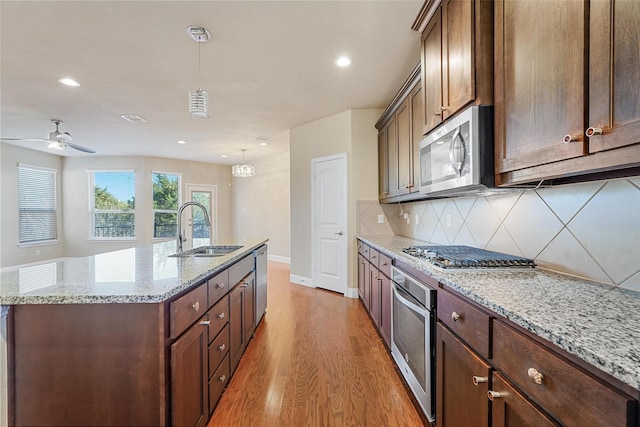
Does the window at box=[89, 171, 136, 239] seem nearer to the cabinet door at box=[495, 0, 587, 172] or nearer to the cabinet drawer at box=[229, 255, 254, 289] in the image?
the cabinet drawer at box=[229, 255, 254, 289]

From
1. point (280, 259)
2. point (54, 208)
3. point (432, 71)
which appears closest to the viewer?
point (432, 71)

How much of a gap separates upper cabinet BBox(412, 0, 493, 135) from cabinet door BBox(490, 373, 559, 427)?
123 centimetres

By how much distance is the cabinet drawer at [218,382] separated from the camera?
1645mm

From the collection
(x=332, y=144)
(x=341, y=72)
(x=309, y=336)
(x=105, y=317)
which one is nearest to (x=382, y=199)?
(x=332, y=144)

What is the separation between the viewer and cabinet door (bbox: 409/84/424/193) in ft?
8.08

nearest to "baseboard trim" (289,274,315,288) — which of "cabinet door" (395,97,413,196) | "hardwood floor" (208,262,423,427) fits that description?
"hardwood floor" (208,262,423,427)

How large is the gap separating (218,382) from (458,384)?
1.36 metres

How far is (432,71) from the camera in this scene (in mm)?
1938

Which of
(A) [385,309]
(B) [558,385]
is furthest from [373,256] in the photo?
(B) [558,385]

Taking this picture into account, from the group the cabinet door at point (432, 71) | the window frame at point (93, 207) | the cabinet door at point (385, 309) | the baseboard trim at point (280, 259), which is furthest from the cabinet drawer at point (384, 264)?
the window frame at point (93, 207)

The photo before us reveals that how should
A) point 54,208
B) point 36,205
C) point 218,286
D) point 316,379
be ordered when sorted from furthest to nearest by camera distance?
1. point 54,208
2. point 36,205
3. point 316,379
4. point 218,286

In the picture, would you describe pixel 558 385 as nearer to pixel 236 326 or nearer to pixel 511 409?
pixel 511 409

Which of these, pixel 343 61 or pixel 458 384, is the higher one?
pixel 343 61

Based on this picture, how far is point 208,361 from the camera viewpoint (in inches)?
62.1
